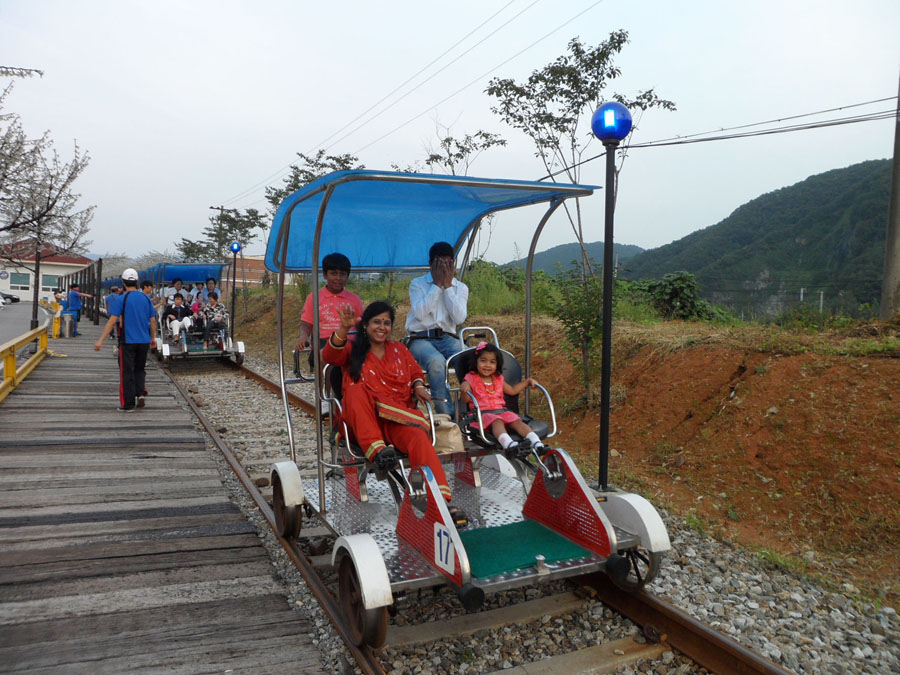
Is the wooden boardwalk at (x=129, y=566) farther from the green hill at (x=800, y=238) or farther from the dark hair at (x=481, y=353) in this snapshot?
the green hill at (x=800, y=238)

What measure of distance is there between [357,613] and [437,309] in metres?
2.61

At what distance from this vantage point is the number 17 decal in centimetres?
305

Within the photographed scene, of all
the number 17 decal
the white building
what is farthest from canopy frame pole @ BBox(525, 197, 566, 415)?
the white building

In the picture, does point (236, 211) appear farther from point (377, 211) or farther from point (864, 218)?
point (377, 211)

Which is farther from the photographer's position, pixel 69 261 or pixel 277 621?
pixel 69 261

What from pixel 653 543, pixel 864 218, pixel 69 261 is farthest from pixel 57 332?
pixel 69 261

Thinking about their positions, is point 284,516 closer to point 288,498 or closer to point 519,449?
point 288,498

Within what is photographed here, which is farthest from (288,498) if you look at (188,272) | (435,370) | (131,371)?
(188,272)

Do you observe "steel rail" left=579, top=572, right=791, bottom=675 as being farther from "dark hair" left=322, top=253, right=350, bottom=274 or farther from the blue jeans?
"dark hair" left=322, top=253, right=350, bottom=274

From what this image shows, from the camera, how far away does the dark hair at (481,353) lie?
15.1 ft

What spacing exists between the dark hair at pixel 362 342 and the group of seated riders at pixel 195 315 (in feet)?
38.0

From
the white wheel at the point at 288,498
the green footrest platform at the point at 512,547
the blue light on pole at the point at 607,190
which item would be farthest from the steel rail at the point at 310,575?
the blue light on pole at the point at 607,190

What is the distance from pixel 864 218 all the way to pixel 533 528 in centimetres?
Answer: 2336

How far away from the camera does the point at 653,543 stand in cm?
343
